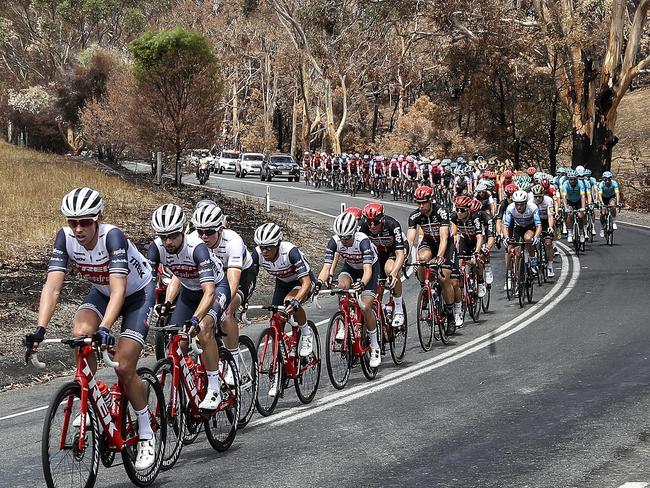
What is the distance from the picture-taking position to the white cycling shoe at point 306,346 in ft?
35.9

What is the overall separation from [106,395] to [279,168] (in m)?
53.0

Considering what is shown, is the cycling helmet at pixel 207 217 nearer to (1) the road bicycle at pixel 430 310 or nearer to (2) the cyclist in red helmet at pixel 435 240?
(1) the road bicycle at pixel 430 310

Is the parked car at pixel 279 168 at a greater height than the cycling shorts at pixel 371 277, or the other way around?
the cycling shorts at pixel 371 277

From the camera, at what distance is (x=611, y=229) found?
2914 centimetres

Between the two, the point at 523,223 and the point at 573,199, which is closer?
the point at 523,223

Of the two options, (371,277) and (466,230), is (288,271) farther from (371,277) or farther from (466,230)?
(466,230)

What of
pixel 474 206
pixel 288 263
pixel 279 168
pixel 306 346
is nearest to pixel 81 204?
pixel 288 263

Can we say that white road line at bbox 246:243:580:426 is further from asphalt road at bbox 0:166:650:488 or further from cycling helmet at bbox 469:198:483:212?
cycling helmet at bbox 469:198:483:212

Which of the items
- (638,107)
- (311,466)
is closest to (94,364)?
(311,466)

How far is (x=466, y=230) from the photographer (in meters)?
17.9

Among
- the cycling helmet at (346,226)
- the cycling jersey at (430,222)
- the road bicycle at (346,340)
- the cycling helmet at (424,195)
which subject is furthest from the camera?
the cycling jersey at (430,222)

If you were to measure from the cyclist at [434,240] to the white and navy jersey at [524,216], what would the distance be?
426 cm

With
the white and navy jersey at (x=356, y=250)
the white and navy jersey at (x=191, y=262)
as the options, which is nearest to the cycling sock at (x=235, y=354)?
the white and navy jersey at (x=191, y=262)

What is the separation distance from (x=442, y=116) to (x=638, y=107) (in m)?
22.1
